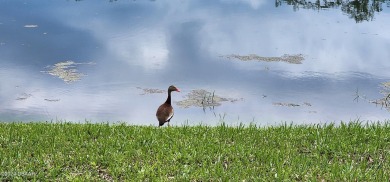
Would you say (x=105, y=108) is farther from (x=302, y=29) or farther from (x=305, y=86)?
(x=302, y=29)

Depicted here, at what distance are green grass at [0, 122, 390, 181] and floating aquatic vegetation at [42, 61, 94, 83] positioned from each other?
1217cm

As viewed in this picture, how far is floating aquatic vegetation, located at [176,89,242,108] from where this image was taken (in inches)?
770

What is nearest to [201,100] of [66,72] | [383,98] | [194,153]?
[66,72]

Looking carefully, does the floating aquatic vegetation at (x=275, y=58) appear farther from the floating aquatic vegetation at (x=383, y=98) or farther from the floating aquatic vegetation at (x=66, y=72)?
the floating aquatic vegetation at (x=66, y=72)

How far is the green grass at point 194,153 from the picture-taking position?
7.93 metres

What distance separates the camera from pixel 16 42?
88.8 ft

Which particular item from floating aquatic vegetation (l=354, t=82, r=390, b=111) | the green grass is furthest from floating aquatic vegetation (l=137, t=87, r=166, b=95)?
the green grass

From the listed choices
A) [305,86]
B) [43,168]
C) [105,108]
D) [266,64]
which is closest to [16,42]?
[105,108]

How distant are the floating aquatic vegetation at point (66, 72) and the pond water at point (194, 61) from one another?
0.13ft

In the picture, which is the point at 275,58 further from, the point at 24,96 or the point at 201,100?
the point at 24,96

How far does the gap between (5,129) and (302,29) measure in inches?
925

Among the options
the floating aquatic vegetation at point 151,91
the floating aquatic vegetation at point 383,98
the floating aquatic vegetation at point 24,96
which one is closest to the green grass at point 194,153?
the floating aquatic vegetation at point 24,96

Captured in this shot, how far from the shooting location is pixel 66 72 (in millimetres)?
23062

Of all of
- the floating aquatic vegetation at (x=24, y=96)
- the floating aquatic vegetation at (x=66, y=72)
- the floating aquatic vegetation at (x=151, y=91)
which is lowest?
the floating aquatic vegetation at (x=151, y=91)
